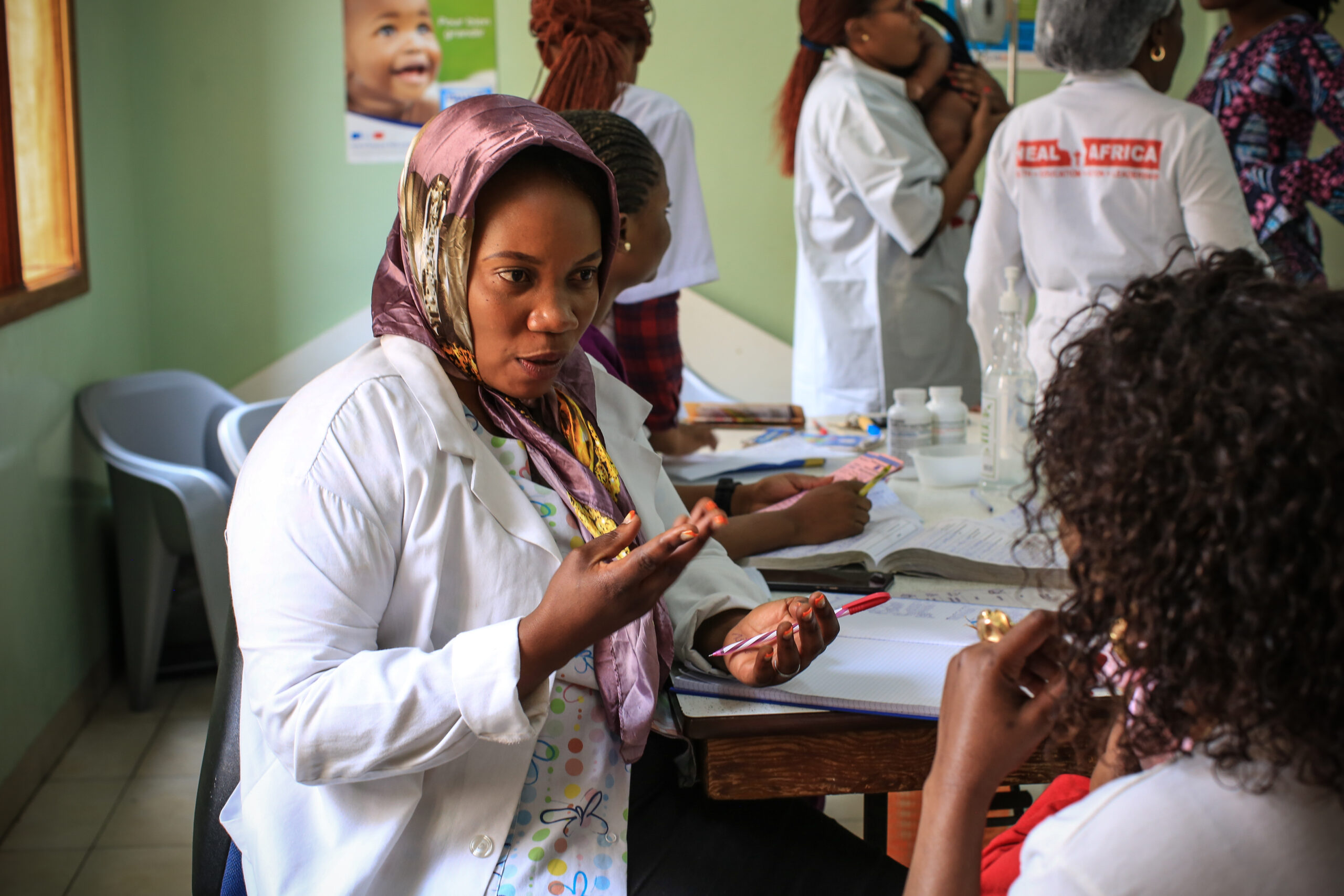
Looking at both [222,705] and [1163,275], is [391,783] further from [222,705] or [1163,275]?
[1163,275]

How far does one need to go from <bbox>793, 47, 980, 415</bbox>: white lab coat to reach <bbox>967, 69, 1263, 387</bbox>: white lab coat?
0.41 metres

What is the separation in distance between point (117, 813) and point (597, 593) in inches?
81.0

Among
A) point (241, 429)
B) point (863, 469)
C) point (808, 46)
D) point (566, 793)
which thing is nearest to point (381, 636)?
point (566, 793)

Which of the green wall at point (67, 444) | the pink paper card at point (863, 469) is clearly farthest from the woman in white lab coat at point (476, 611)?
the green wall at point (67, 444)

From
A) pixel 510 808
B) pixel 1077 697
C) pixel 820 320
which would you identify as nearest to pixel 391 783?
pixel 510 808

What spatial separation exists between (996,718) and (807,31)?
280 cm

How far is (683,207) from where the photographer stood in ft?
9.25

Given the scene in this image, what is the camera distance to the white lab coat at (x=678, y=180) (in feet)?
8.91

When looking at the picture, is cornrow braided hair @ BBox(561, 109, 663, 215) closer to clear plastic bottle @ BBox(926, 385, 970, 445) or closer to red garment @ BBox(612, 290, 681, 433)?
red garment @ BBox(612, 290, 681, 433)

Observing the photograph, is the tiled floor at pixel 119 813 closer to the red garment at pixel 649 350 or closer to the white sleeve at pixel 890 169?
the red garment at pixel 649 350

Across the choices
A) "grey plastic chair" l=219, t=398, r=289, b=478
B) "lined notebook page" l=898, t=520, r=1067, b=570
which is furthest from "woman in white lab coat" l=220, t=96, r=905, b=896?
"grey plastic chair" l=219, t=398, r=289, b=478

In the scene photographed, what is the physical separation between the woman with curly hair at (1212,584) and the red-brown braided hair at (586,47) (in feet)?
6.76

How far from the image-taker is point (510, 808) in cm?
101

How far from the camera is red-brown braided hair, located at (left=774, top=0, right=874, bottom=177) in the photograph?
3111 millimetres
